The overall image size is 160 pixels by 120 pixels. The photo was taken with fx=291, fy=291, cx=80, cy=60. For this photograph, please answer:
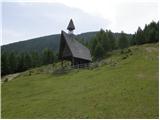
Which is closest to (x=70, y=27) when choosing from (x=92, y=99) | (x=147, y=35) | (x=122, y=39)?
(x=92, y=99)

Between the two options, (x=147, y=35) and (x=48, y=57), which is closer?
(x=147, y=35)

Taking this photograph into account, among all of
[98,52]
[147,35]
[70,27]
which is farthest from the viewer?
[147,35]

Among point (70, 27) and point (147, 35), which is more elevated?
point (70, 27)

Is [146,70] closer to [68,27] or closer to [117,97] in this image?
[117,97]

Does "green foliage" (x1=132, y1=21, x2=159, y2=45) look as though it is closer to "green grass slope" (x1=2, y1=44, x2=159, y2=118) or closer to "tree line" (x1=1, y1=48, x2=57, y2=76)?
"tree line" (x1=1, y1=48, x2=57, y2=76)

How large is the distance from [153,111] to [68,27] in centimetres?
3817

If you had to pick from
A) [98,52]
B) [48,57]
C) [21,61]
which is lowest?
[21,61]

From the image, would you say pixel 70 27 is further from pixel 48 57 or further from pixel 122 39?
pixel 48 57

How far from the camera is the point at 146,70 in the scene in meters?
37.5

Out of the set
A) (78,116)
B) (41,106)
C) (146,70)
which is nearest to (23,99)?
(41,106)

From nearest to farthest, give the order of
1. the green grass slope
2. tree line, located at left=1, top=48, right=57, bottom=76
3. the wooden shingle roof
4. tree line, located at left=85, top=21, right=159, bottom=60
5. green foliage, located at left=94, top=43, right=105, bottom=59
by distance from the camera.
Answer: the green grass slope → the wooden shingle roof → green foliage, located at left=94, top=43, right=105, bottom=59 → tree line, located at left=1, top=48, right=57, bottom=76 → tree line, located at left=85, top=21, right=159, bottom=60

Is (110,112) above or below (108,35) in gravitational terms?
below

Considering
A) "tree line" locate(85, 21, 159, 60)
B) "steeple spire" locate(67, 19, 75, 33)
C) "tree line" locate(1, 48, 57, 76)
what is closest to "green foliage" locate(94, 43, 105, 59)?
"tree line" locate(85, 21, 159, 60)

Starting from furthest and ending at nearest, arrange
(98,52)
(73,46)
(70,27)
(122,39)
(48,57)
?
(48,57) < (122,39) < (98,52) < (70,27) < (73,46)
